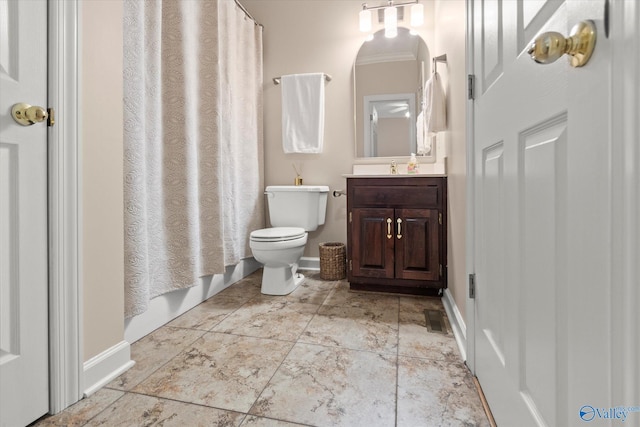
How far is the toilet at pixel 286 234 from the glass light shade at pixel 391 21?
1317 millimetres

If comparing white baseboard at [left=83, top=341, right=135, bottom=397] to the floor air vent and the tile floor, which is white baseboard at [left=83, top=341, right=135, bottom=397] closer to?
the tile floor

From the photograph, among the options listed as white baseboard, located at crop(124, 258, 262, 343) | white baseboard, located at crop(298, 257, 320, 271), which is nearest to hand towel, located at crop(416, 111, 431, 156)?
white baseboard, located at crop(298, 257, 320, 271)

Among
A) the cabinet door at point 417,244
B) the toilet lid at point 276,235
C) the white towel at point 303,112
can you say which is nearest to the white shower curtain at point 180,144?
the toilet lid at point 276,235

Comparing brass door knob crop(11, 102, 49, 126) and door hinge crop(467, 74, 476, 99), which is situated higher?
door hinge crop(467, 74, 476, 99)

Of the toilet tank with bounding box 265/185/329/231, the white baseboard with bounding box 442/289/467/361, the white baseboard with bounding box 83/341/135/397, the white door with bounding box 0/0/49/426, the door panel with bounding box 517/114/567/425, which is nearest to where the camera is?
the door panel with bounding box 517/114/567/425

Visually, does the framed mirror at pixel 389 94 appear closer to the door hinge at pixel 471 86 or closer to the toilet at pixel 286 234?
the toilet at pixel 286 234

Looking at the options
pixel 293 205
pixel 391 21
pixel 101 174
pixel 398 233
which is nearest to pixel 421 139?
pixel 398 233

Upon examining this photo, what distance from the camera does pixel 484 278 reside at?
100 centimetres

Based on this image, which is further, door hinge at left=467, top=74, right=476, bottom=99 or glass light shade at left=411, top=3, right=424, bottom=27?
glass light shade at left=411, top=3, right=424, bottom=27

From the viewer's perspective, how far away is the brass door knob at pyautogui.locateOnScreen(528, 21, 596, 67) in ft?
1.35

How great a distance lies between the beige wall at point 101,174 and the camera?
106 centimetres

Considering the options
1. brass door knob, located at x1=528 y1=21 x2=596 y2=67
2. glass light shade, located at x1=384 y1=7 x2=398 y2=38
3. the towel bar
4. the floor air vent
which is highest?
A: glass light shade, located at x1=384 y1=7 x2=398 y2=38

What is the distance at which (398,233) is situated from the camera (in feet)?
6.66

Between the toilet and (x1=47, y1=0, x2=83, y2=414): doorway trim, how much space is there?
108cm
